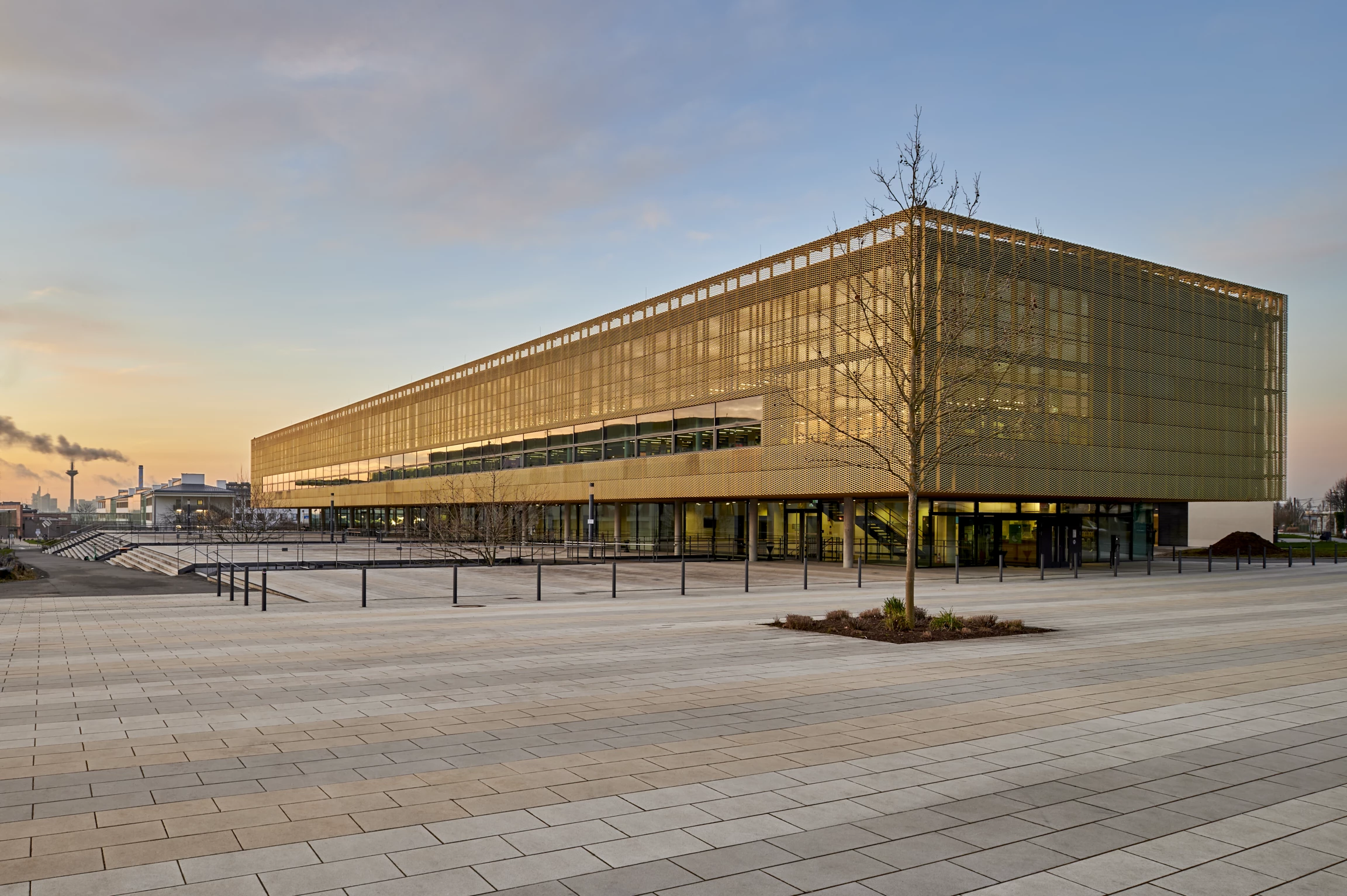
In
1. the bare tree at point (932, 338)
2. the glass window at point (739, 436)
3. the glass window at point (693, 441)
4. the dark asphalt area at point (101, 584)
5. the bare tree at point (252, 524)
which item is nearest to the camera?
the dark asphalt area at point (101, 584)

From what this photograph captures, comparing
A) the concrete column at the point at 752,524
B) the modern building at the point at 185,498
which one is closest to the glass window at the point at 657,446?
the concrete column at the point at 752,524

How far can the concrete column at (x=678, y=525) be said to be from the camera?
60.7 meters

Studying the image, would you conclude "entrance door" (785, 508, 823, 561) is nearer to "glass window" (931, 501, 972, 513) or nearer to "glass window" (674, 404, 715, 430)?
"glass window" (674, 404, 715, 430)

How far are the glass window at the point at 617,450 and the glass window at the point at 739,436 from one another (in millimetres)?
9243

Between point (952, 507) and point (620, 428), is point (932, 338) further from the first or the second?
point (620, 428)

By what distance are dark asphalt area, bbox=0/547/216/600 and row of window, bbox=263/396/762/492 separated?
26.9m

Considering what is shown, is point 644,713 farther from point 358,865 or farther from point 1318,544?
point 1318,544

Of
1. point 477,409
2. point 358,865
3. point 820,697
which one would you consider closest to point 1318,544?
point 477,409

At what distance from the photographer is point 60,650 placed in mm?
15289

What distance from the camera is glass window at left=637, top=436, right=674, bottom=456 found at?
5788cm

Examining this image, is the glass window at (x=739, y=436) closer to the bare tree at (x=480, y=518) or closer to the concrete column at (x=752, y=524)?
the concrete column at (x=752, y=524)

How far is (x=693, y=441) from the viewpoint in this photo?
55.9 meters

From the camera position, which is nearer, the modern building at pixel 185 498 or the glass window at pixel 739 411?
the glass window at pixel 739 411

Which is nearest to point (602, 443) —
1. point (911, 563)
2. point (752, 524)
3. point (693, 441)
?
point (693, 441)
